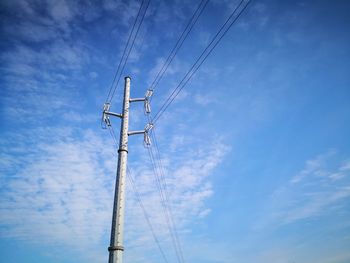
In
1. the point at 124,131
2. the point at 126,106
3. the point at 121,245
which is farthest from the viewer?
the point at 126,106

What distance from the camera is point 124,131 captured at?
43.6 ft

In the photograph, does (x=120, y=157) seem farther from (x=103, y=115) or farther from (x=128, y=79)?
(x=128, y=79)

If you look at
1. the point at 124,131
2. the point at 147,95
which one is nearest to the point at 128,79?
the point at 147,95

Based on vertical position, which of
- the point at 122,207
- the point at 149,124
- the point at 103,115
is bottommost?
the point at 122,207

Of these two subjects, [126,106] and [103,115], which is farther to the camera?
[103,115]

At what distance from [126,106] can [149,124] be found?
6.41ft

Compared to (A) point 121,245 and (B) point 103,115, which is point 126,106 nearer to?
(B) point 103,115

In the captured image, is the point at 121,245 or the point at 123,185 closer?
the point at 121,245

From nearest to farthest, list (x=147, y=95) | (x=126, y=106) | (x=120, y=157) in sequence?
(x=120, y=157)
(x=126, y=106)
(x=147, y=95)

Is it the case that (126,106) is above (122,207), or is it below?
above

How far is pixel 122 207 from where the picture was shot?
10914mm

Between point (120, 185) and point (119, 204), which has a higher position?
point (120, 185)

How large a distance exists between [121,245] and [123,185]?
2.63 metres

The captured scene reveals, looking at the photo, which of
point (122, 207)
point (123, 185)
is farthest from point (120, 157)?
point (122, 207)
